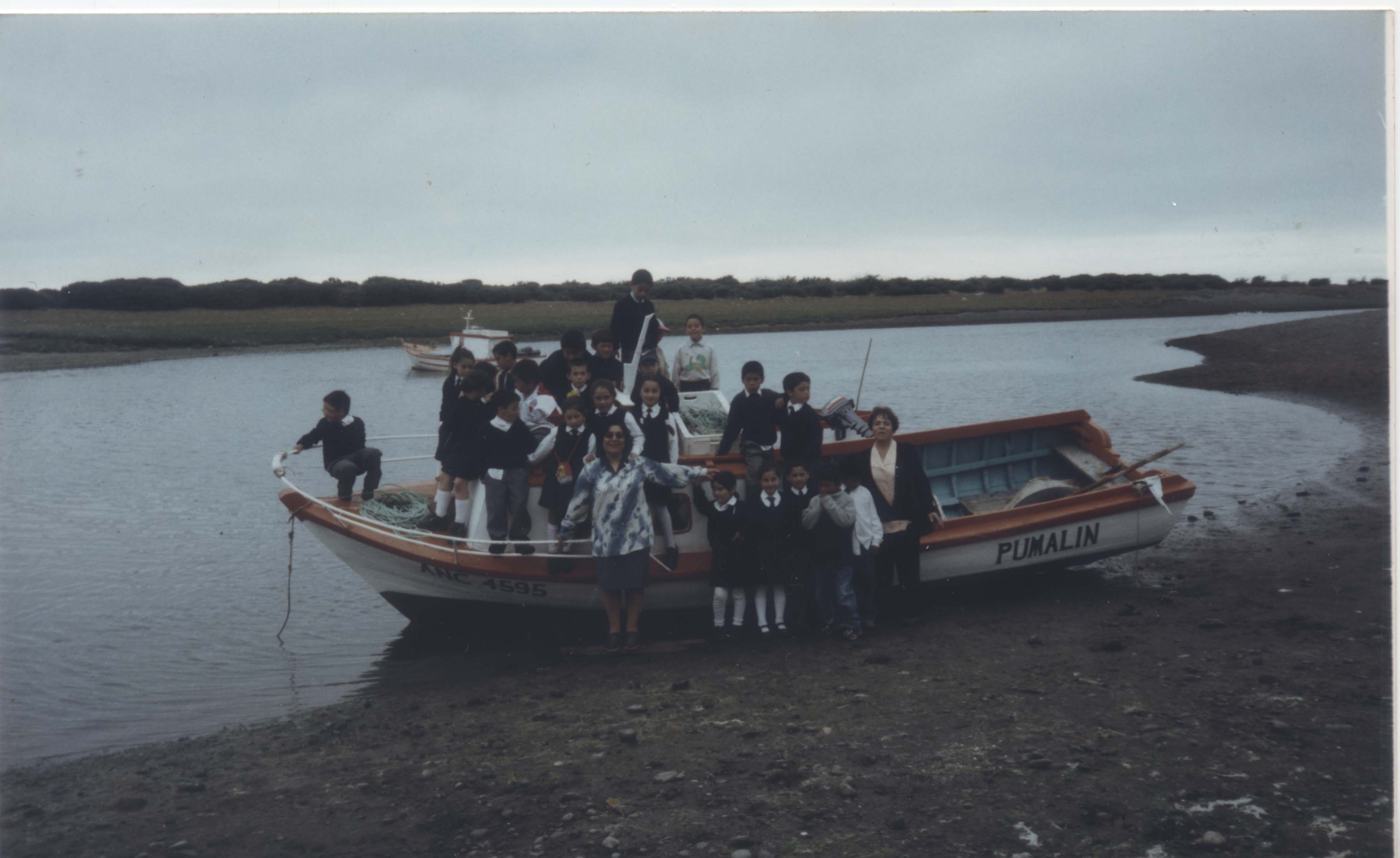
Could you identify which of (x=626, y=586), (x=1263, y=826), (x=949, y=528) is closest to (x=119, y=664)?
(x=626, y=586)

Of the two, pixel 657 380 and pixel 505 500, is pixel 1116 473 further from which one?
pixel 505 500

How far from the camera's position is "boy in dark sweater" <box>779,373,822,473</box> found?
8.29m

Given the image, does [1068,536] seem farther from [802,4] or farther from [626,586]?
[802,4]

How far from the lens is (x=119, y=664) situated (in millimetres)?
9789

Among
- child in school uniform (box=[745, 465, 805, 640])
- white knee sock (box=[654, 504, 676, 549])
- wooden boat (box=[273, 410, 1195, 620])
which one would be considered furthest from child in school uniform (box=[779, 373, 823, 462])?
white knee sock (box=[654, 504, 676, 549])

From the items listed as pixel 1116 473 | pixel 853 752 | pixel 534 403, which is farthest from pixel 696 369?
pixel 853 752

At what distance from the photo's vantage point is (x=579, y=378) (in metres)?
8.27

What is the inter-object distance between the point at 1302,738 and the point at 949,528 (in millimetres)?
3441

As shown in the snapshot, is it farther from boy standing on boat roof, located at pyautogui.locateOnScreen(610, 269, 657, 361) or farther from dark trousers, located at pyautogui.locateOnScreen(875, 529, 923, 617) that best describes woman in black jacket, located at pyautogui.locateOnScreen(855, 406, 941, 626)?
boy standing on boat roof, located at pyautogui.locateOnScreen(610, 269, 657, 361)

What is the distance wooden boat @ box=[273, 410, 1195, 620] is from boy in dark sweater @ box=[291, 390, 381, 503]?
218 mm

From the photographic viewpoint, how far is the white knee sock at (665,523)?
27.1 feet

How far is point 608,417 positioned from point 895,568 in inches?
110

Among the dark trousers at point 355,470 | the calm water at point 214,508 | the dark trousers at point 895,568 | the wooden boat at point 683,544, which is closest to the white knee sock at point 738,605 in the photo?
the wooden boat at point 683,544

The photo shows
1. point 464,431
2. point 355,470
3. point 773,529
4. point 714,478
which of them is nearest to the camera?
point 773,529
